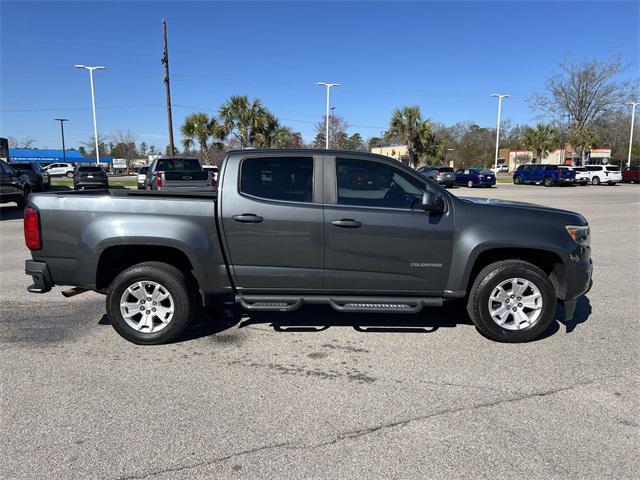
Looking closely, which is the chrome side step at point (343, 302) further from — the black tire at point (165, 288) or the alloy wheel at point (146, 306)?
the alloy wheel at point (146, 306)

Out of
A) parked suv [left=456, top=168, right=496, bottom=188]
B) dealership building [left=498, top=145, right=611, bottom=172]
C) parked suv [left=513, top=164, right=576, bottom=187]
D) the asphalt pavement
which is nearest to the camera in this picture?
the asphalt pavement

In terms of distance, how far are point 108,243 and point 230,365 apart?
63.2 inches

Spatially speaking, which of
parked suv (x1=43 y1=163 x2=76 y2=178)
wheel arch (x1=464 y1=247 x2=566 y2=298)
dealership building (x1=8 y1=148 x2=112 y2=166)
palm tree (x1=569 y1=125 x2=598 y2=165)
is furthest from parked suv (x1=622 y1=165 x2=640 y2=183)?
dealership building (x1=8 y1=148 x2=112 y2=166)

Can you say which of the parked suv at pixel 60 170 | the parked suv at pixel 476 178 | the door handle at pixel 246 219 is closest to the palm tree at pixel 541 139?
the parked suv at pixel 476 178

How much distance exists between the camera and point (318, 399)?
3385 millimetres


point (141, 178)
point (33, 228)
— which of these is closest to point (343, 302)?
point (33, 228)

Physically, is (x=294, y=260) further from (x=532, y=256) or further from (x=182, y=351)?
(x=532, y=256)

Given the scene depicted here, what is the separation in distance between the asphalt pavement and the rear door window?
1.45 metres

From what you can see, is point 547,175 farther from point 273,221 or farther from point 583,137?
point 273,221

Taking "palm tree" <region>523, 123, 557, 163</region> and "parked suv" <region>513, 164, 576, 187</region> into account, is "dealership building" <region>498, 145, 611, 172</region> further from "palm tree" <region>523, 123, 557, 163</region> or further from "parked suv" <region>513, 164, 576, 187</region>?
"parked suv" <region>513, 164, 576, 187</region>

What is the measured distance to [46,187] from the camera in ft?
73.7

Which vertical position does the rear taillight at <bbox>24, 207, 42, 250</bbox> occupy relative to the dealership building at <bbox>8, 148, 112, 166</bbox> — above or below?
below

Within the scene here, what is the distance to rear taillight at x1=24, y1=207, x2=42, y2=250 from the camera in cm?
422

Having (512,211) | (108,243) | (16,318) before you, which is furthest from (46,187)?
(512,211)
